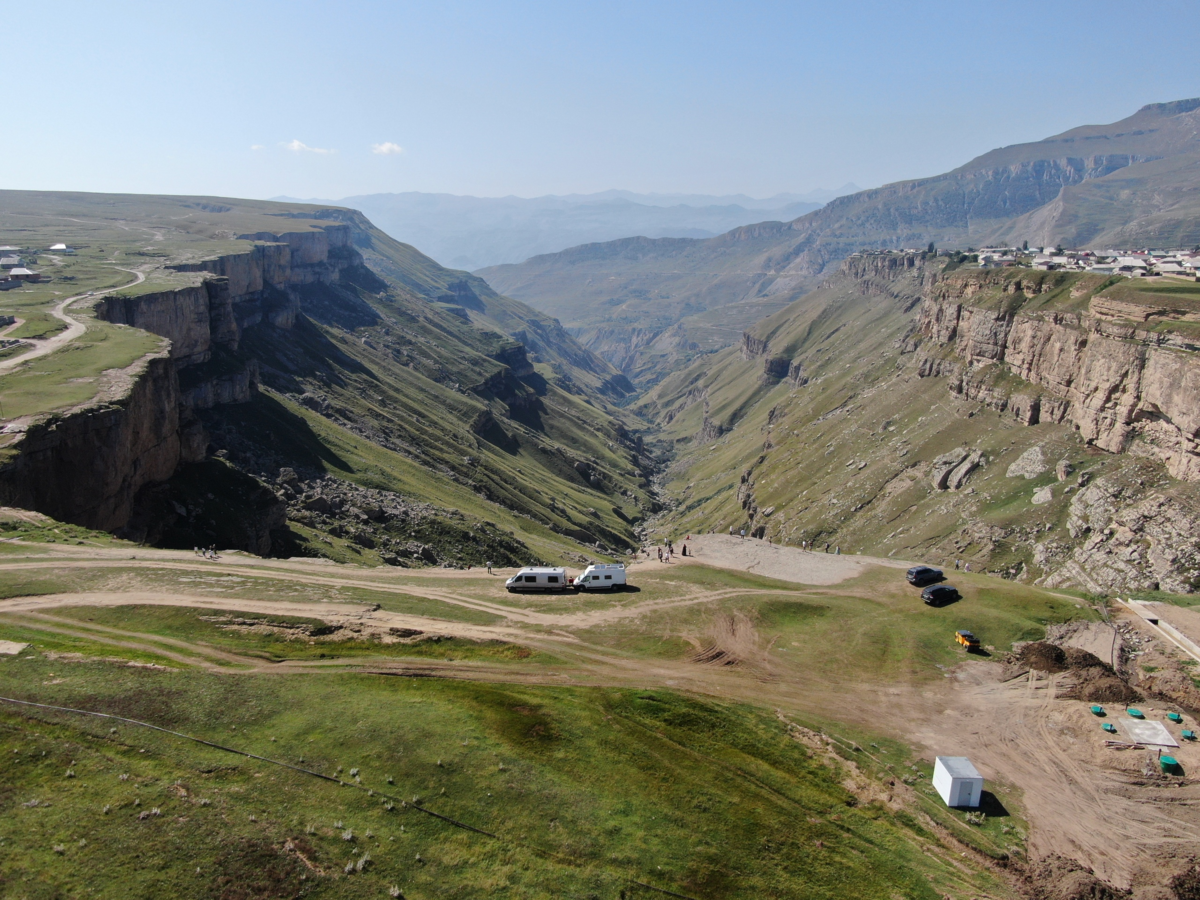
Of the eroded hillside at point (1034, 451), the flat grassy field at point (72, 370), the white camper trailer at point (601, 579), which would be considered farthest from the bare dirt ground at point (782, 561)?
the flat grassy field at point (72, 370)

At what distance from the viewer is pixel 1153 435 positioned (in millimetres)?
89562

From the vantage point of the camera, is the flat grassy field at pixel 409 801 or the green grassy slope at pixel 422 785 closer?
the flat grassy field at pixel 409 801

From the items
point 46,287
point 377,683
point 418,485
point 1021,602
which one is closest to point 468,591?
point 377,683


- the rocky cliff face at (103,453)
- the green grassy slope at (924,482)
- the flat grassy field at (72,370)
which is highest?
the flat grassy field at (72,370)

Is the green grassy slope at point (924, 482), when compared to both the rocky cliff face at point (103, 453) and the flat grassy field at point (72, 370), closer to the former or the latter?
the rocky cliff face at point (103, 453)

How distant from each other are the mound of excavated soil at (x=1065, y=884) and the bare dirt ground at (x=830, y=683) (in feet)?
3.51

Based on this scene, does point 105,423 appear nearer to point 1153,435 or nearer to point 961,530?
point 961,530

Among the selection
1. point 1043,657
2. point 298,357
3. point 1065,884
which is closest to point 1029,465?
point 1043,657

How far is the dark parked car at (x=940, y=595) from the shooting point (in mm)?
55625

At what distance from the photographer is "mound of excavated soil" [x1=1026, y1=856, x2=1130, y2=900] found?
29844mm

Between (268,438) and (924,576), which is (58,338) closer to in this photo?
(268,438)

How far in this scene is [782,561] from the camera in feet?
227

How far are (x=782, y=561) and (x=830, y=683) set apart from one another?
23512mm

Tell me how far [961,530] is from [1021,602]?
182 feet
